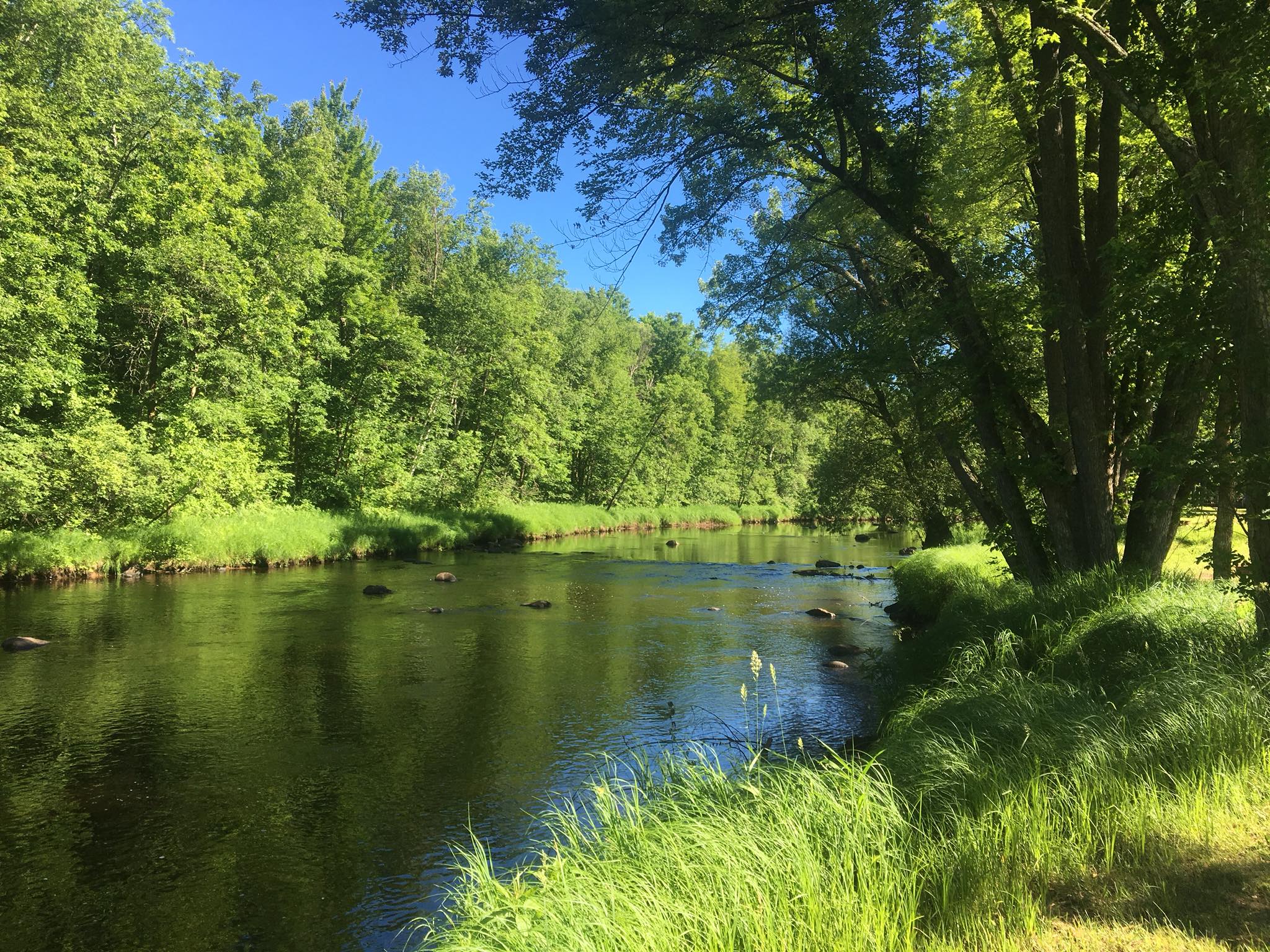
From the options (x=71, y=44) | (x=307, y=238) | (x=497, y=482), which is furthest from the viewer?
(x=497, y=482)

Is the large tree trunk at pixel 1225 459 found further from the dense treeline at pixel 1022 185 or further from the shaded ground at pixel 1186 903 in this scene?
the shaded ground at pixel 1186 903

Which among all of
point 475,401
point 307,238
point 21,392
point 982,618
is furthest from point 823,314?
point 475,401

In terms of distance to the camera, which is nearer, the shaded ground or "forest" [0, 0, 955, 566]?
the shaded ground

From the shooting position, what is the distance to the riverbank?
3322 mm

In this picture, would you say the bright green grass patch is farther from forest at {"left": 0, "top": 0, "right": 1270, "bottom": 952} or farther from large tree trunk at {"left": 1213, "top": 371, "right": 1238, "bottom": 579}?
large tree trunk at {"left": 1213, "top": 371, "right": 1238, "bottom": 579}

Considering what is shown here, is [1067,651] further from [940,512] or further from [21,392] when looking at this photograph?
[21,392]

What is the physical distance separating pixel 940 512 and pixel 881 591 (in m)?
2.98

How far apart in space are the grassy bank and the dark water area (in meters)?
1.10

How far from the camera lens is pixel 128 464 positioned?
837 inches

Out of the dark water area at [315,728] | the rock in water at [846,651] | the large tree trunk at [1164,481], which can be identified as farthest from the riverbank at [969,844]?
the rock in water at [846,651]

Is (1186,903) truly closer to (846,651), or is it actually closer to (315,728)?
(315,728)

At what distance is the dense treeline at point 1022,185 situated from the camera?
249 inches

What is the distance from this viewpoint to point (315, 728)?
10086mm

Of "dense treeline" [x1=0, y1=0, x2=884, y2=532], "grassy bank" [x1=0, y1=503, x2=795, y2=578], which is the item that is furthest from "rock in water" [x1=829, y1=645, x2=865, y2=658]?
"grassy bank" [x1=0, y1=503, x2=795, y2=578]
